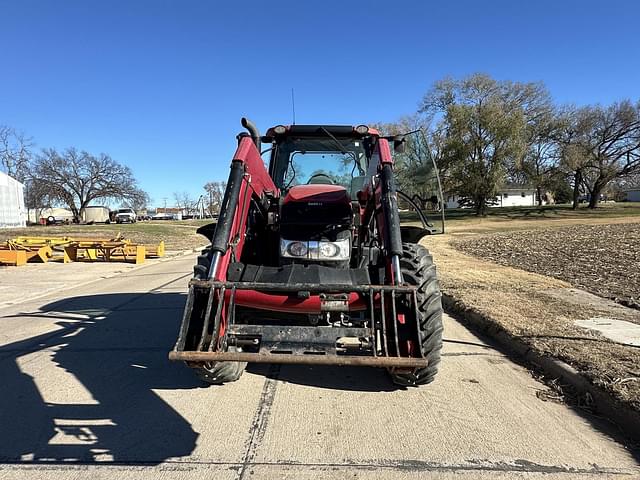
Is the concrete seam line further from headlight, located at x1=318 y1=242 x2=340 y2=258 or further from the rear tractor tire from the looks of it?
headlight, located at x1=318 y1=242 x2=340 y2=258

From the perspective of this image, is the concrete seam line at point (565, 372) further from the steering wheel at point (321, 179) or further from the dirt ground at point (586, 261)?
the steering wheel at point (321, 179)

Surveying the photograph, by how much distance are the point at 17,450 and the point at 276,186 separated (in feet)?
11.6

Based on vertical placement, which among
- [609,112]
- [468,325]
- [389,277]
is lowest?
[468,325]

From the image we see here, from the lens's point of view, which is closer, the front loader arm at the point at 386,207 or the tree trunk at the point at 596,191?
the front loader arm at the point at 386,207

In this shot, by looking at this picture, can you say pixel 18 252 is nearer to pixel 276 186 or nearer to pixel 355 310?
pixel 276 186

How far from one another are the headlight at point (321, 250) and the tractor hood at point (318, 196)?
0.43 metres

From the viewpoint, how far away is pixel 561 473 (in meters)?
2.66

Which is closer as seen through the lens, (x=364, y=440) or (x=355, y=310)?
(x=364, y=440)

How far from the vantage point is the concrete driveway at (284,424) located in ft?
8.95

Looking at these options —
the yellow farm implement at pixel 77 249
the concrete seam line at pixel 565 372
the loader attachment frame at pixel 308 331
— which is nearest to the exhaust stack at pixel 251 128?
A: the loader attachment frame at pixel 308 331

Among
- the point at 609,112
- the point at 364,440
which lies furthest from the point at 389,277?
the point at 609,112

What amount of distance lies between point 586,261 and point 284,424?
10.2 m

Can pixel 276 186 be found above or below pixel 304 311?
above

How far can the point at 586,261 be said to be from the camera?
10.9 m
